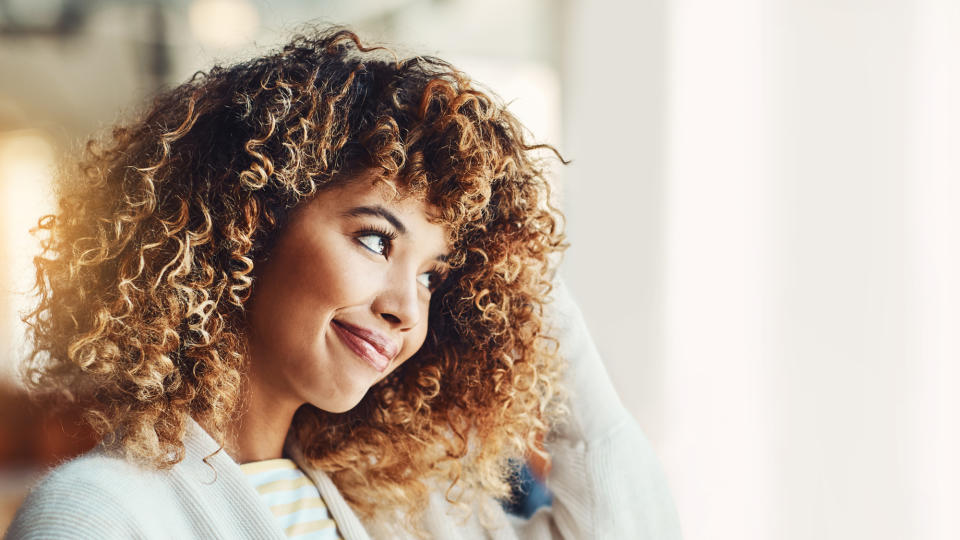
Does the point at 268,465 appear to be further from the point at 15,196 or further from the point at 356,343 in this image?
the point at 15,196

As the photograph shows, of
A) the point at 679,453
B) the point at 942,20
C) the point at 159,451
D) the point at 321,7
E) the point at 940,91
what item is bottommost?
the point at 679,453

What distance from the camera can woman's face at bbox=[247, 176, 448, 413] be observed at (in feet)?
2.08

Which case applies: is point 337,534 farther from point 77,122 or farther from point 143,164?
point 77,122

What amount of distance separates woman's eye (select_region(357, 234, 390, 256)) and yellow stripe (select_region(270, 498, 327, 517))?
0.25 m

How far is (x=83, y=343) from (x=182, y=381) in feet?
0.25

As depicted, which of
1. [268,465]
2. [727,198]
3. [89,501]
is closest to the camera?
[89,501]

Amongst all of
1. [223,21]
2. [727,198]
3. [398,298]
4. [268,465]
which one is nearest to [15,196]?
[223,21]

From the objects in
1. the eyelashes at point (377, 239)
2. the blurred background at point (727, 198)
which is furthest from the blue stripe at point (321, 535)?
the blurred background at point (727, 198)

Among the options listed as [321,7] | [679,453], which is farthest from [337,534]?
[321,7]

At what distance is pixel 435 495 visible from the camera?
32.4 inches

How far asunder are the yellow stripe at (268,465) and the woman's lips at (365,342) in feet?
0.50

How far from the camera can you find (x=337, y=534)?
29.6 inches

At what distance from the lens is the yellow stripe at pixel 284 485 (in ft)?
2.36

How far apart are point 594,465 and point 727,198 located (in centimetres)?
92
